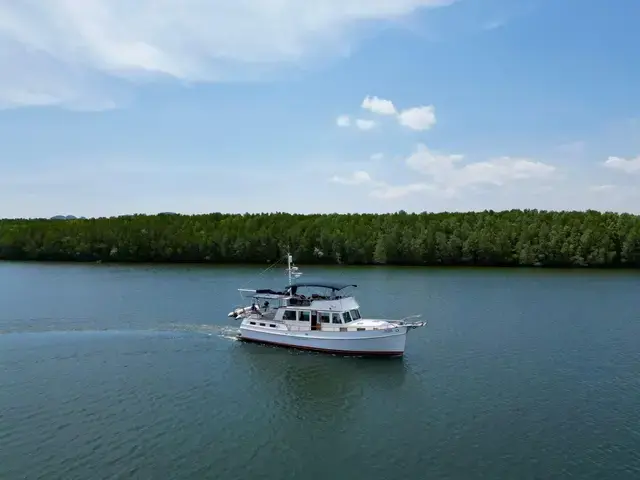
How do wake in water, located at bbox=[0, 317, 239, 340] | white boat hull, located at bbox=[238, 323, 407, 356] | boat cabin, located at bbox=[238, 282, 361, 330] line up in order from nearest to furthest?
white boat hull, located at bbox=[238, 323, 407, 356] < boat cabin, located at bbox=[238, 282, 361, 330] < wake in water, located at bbox=[0, 317, 239, 340]

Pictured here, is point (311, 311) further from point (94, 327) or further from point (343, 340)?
point (94, 327)

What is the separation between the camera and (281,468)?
89.0 ft

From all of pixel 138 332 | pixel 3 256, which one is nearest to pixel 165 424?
pixel 138 332

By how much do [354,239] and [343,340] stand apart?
302ft

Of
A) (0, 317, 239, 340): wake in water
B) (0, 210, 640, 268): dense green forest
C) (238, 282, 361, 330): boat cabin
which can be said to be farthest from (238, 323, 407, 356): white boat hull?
(0, 210, 640, 268): dense green forest

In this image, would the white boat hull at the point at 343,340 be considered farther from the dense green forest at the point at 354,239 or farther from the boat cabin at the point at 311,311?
the dense green forest at the point at 354,239

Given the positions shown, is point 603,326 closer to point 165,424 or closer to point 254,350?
point 254,350

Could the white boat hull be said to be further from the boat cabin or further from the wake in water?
the wake in water

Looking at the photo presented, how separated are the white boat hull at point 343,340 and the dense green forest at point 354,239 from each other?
87.2 meters

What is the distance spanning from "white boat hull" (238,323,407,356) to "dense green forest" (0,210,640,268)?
87157mm

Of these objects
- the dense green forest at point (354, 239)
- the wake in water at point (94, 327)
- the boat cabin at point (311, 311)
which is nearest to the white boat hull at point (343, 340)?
the boat cabin at point (311, 311)

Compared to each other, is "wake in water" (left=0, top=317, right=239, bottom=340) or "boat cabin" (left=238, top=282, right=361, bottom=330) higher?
"boat cabin" (left=238, top=282, right=361, bottom=330)

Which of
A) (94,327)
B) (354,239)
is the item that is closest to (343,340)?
(94,327)

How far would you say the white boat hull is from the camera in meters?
45.1
